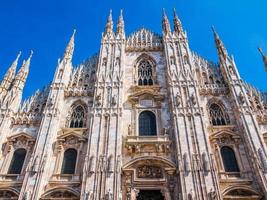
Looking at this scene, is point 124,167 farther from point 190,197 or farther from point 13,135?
point 13,135

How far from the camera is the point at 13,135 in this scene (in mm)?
19344

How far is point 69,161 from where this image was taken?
1847cm

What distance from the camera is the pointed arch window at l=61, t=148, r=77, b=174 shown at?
59.1 ft

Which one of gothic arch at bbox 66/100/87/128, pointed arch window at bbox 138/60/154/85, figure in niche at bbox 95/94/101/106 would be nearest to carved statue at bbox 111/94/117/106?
figure in niche at bbox 95/94/101/106

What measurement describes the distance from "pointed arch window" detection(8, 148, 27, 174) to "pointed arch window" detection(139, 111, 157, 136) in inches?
341

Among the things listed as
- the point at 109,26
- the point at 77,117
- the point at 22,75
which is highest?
the point at 109,26

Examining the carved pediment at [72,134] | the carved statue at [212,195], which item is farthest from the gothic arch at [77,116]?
the carved statue at [212,195]

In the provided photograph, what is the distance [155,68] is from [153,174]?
10556mm

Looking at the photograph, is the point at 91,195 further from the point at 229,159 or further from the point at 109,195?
the point at 229,159

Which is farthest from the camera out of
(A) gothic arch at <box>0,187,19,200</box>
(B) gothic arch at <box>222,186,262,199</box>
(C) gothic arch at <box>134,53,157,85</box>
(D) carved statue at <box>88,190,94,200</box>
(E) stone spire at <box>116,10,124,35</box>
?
(E) stone spire at <box>116,10,124,35</box>

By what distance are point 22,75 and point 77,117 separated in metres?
6.54

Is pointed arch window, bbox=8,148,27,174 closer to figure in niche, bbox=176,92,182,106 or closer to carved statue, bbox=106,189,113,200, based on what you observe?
carved statue, bbox=106,189,113,200

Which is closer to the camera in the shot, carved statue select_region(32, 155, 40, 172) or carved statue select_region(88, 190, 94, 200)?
carved statue select_region(88, 190, 94, 200)

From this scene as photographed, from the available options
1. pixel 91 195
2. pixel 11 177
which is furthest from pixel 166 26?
pixel 11 177
